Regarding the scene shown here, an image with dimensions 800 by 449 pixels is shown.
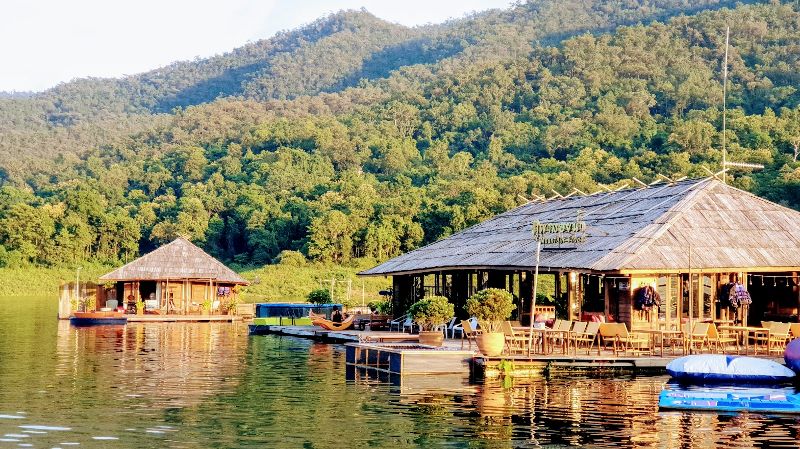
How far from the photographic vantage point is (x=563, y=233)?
3038 centimetres

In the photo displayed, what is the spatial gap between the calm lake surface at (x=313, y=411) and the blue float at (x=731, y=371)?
0.86 m

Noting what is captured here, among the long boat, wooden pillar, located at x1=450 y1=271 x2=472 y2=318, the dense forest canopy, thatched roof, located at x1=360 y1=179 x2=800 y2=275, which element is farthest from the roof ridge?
the dense forest canopy

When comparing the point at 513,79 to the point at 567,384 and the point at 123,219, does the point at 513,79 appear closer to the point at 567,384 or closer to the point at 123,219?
the point at 123,219

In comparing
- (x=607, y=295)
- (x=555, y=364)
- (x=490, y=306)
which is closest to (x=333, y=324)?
(x=607, y=295)

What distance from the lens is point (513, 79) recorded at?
12381 cm

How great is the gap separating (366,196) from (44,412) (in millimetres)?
70062

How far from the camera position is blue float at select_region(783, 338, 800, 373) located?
2042 centimetres

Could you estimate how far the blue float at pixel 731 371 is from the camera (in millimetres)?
20188

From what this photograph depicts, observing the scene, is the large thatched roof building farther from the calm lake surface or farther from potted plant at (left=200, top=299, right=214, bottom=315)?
potted plant at (left=200, top=299, right=214, bottom=315)

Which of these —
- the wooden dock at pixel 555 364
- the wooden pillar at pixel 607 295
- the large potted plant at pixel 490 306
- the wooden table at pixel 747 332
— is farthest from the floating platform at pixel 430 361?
the wooden table at pixel 747 332

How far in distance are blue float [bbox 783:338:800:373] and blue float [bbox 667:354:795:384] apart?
0.69 feet

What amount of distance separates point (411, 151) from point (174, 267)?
6121 centimetres

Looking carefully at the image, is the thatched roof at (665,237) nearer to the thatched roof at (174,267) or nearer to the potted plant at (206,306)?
the potted plant at (206,306)

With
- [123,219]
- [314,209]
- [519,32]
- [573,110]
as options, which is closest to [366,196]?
[314,209]
